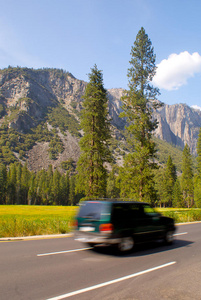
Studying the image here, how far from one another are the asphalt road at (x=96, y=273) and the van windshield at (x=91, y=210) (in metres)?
1.30

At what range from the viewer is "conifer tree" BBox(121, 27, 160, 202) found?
1044 inches

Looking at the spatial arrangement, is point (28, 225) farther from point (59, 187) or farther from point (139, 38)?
point (59, 187)

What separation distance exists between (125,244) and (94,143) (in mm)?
Answer: 23138

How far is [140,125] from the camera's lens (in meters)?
27.8

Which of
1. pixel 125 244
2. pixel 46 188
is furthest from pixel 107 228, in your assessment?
pixel 46 188

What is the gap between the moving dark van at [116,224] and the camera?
7.81 meters

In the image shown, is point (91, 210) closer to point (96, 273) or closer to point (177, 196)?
point (96, 273)

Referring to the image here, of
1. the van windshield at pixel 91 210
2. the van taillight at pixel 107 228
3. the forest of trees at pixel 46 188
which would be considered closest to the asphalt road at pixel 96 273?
the van taillight at pixel 107 228

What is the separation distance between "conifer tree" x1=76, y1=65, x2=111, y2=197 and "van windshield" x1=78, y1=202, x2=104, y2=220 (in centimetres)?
1979

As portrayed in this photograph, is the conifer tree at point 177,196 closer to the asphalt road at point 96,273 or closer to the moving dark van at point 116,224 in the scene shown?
the asphalt road at point 96,273

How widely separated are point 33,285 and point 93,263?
233cm

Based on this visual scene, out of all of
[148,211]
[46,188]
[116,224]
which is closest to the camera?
[116,224]

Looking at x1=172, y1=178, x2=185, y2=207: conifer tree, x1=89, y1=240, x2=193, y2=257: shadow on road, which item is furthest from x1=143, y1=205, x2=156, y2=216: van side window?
x1=172, y1=178, x2=185, y2=207: conifer tree

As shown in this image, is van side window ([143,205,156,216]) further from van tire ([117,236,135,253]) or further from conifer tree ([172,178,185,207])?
conifer tree ([172,178,185,207])
